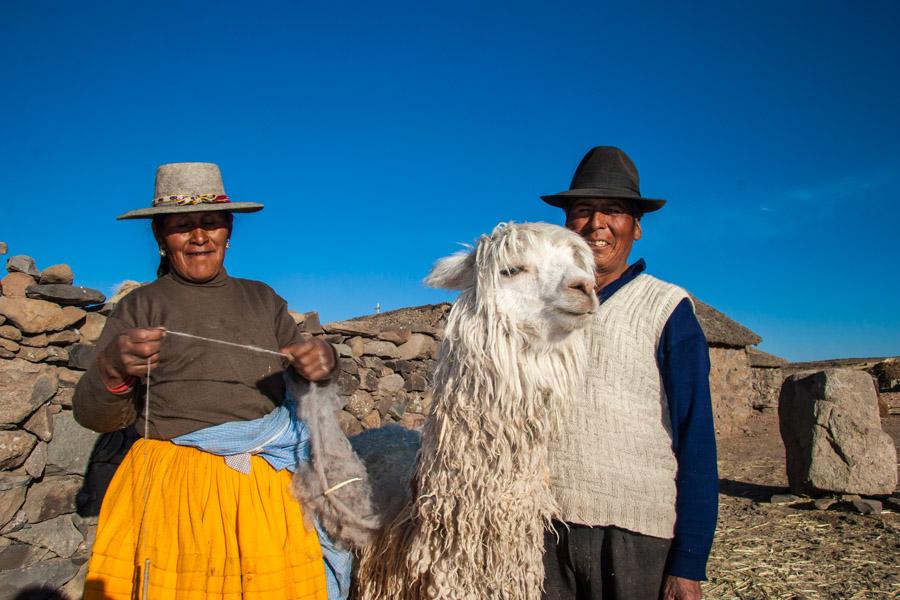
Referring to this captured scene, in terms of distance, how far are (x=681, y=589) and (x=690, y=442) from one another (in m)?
0.43

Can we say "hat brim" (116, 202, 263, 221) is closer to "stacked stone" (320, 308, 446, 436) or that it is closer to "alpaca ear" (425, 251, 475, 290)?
"alpaca ear" (425, 251, 475, 290)

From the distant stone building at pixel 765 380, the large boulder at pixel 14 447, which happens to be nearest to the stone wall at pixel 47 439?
the large boulder at pixel 14 447

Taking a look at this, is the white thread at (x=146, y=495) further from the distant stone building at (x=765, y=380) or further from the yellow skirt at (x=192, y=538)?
the distant stone building at (x=765, y=380)

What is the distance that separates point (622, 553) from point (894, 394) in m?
22.2

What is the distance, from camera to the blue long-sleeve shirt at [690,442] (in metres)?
1.86

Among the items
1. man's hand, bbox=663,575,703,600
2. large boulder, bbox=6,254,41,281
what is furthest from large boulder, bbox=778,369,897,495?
large boulder, bbox=6,254,41,281

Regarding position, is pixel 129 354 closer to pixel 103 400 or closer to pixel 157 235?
pixel 103 400

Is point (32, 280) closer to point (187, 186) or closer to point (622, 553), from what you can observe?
point (187, 186)

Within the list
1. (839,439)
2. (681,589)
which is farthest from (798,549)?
(681,589)

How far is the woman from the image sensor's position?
1.97 meters

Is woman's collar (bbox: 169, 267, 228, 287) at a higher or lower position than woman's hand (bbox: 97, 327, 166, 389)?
higher

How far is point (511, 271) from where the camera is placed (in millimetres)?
2039

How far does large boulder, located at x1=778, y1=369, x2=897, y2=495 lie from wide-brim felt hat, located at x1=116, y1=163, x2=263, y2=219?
6.80 meters

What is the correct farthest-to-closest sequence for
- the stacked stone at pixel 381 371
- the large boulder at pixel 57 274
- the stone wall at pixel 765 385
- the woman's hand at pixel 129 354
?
1. the stone wall at pixel 765 385
2. the stacked stone at pixel 381 371
3. the large boulder at pixel 57 274
4. the woman's hand at pixel 129 354
